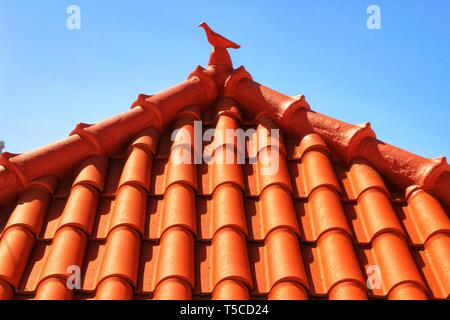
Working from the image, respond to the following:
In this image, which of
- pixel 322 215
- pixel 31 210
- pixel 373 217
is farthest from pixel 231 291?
pixel 31 210

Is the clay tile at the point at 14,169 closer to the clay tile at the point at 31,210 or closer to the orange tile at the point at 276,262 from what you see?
the clay tile at the point at 31,210

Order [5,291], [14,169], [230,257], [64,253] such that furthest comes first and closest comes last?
[14,169] < [64,253] < [230,257] < [5,291]

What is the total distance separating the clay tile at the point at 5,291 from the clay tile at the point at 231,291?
148 cm

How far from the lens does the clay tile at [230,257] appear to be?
4.20 m

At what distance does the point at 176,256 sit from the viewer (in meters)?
4.34

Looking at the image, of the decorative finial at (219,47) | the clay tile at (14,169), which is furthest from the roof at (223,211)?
the decorative finial at (219,47)

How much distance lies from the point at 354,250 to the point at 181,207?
1.46 meters

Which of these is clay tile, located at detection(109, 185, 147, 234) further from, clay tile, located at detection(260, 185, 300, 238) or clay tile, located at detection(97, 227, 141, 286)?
clay tile, located at detection(260, 185, 300, 238)

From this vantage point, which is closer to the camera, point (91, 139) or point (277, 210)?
point (277, 210)

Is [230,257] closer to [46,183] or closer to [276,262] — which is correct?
[276,262]

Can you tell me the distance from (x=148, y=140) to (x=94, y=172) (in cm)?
69
